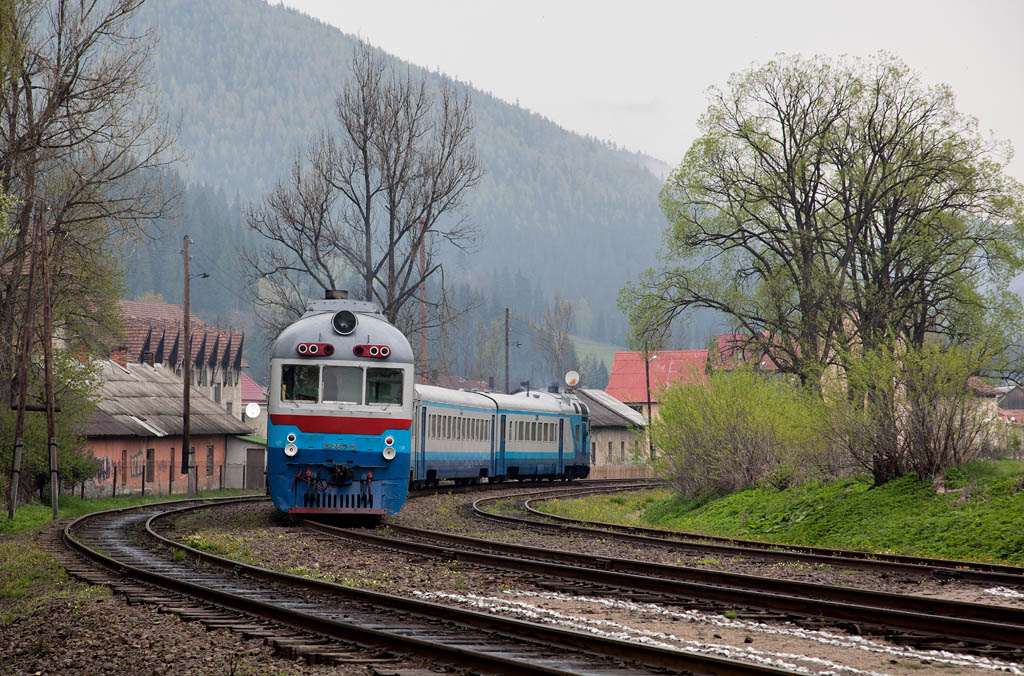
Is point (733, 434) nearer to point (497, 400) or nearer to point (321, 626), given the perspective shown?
point (497, 400)

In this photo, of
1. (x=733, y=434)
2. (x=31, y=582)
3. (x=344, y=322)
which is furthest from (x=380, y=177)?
(x=31, y=582)

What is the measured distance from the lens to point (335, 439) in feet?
61.5

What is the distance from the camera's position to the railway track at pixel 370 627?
763 centimetres

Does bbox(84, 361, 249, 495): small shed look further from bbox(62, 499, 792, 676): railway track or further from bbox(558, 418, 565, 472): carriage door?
bbox(62, 499, 792, 676): railway track

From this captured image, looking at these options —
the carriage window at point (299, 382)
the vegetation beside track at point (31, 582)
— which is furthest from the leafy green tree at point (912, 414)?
the vegetation beside track at point (31, 582)

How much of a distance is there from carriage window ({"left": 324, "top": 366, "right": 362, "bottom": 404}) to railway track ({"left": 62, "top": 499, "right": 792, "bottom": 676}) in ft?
16.1

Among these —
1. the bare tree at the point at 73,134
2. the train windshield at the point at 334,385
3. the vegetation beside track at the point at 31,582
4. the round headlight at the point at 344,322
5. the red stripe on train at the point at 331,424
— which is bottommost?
the vegetation beside track at the point at 31,582

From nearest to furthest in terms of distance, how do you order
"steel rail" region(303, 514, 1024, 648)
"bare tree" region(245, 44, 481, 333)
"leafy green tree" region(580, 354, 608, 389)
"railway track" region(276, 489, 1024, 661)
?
"railway track" region(276, 489, 1024, 661), "steel rail" region(303, 514, 1024, 648), "bare tree" region(245, 44, 481, 333), "leafy green tree" region(580, 354, 608, 389)

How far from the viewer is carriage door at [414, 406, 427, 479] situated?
28.0m

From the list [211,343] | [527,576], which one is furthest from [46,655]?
[211,343]

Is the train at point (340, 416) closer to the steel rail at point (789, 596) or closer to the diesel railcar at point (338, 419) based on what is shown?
the diesel railcar at point (338, 419)

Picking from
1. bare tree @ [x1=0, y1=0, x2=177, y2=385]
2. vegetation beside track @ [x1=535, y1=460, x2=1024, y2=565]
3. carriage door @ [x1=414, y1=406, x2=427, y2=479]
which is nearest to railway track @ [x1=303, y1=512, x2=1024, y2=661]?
vegetation beside track @ [x1=535, y1=460, x2=1024, y2=565]

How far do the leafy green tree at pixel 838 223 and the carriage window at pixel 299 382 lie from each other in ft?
61.8

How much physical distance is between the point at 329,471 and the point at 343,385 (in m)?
1.50
